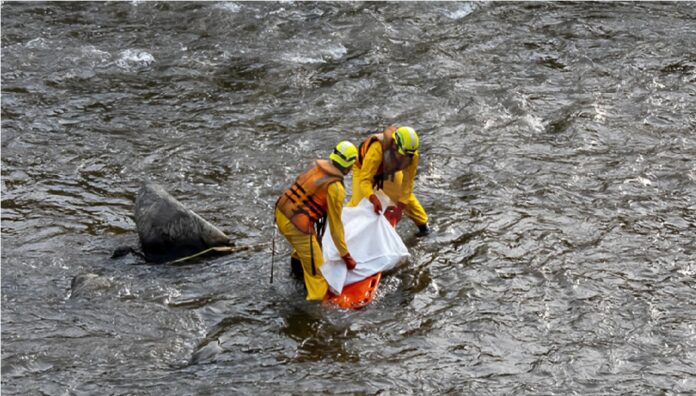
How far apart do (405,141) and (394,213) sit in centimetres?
114

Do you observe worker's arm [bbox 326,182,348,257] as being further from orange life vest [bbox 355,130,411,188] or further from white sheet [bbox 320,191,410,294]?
orange life vest [bbox 355,130,411,188]

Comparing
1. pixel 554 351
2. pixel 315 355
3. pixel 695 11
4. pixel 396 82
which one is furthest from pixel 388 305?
pixel 695 11

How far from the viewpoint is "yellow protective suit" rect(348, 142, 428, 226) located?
1022 centimetres

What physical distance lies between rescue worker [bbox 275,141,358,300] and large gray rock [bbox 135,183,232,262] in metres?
1.31

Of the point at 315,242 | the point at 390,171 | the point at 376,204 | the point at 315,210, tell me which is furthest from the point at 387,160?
the point at 315,242

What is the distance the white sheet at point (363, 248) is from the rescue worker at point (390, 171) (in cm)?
16

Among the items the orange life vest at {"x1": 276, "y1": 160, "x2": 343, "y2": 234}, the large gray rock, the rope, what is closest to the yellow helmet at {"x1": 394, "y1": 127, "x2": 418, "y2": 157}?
the orange life vest at {"x1": 276, "y1": 160, "x2": 343, "y2": 234}

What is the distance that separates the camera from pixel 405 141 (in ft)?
32.4

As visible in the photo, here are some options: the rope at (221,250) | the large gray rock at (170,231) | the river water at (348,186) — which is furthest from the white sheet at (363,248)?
the large gray rock at (170,231)

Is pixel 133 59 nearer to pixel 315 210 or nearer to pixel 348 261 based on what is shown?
pixel 315 210

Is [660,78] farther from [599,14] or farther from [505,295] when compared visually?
[505,295]

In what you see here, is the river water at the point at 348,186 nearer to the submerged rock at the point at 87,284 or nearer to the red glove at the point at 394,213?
the submerged rock at the point at 87,284

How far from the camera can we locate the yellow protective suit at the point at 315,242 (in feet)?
30.9

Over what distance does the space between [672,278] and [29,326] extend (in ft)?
22.3
